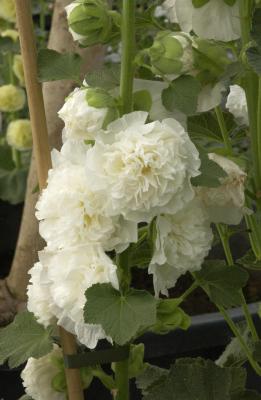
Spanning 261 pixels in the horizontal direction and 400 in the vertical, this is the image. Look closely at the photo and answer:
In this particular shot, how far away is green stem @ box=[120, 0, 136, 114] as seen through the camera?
0.50m

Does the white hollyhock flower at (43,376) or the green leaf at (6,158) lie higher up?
the white hollyhock flower at (43,376)

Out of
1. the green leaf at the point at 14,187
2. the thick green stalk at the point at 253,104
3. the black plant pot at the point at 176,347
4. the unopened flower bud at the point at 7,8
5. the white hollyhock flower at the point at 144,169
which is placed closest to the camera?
the white hollyhock flower at the point at 144,169

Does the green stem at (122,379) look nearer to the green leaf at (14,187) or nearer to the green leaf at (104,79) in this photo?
the green leaf at (104,79)

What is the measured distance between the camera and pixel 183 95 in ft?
1.66

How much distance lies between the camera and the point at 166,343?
106 cm

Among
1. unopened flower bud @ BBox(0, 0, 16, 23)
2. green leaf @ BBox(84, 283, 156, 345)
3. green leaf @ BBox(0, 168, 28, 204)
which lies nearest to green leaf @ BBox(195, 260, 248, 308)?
green leaf @ BBox(84, 283, 156, 345)

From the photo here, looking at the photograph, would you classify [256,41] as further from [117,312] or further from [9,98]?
[9,98]

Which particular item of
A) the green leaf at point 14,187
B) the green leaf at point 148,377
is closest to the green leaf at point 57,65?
the green leaf at point 148,377

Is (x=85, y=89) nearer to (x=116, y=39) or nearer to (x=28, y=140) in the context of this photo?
(x=116, y=39)

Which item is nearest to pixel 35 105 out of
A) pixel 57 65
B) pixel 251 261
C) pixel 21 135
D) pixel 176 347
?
pixel 57 65

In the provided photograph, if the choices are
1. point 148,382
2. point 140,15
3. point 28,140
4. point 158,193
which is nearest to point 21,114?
point 28,140

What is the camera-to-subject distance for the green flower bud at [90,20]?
1.65 feet

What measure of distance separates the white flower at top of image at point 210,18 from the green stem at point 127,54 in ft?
0.23

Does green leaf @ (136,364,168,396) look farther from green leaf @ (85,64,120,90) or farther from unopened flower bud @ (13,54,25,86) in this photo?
unopened flower bud @ (13,54,25,86)
